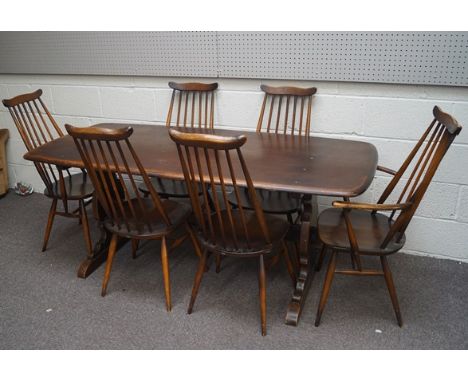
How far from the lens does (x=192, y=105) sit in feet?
8.75

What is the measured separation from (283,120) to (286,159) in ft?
2.10

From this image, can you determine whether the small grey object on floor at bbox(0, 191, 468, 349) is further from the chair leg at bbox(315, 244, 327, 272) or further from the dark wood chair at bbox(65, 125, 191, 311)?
the dark wood chair at bbox(65, 125, 191, 311)

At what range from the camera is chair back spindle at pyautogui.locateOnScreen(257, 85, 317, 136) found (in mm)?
2404

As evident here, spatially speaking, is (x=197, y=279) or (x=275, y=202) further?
(x=275, y=202)

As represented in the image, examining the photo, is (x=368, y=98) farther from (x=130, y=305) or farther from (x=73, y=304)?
(x=73, y=304)

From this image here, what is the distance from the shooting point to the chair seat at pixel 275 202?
226 centimetres

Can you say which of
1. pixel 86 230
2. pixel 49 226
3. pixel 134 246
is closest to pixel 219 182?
pixel 134 246

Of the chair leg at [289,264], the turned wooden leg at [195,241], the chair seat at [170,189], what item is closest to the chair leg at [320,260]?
the chair leg at [289,264]

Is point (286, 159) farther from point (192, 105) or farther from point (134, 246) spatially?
point (134, 246)

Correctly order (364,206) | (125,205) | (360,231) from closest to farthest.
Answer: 1. (364,206)
2. (360,231)
3. (125,205)

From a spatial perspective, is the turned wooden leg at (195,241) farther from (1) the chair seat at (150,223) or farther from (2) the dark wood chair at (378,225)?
(2) the dark wood chair at (378,225)

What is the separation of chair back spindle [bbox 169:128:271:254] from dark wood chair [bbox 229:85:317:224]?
0.79 ft

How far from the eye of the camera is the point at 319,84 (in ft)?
7.81

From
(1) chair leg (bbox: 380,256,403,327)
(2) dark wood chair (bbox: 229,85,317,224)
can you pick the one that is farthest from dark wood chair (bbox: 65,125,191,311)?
(1) chair leg (bbox: 380,256,403,327)
